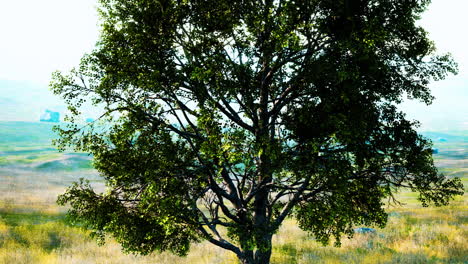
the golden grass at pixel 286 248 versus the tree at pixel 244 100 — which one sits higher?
the tree at pixel 244 100

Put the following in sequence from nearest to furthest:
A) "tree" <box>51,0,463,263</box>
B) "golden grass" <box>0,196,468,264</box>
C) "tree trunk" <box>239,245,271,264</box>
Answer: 1. "tree" <box>51,0,463,263</box>
2. "tree trunk" <box>239,245,271,264</box>
3. "golden grass" <box>0,196,468,264</box>

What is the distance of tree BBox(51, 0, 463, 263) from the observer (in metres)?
11.3

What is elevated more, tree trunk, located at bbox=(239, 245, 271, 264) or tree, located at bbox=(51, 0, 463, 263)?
tree, located at bbox=(51, 0, 463, 263)

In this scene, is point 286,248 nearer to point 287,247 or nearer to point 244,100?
point 287,247

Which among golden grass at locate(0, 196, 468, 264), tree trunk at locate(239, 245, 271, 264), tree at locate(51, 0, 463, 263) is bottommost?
golden grass at locate(0, 196, 468, 264)

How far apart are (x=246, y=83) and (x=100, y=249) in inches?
657

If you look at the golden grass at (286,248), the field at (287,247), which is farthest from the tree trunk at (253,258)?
the field at (287,247)

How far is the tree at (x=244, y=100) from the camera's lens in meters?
11.3

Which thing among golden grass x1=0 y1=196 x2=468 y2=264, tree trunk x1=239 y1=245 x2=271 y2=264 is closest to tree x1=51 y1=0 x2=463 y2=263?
tree trunk x1=239 y1=245 x2=271 y2=264

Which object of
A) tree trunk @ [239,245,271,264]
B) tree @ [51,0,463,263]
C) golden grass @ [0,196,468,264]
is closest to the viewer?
tree @ [51,0,463,263]

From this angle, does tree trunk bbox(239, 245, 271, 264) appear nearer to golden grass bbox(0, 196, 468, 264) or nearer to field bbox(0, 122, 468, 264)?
golden grass bbox(0, 196, 468, 264)

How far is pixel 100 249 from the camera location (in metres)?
24.0

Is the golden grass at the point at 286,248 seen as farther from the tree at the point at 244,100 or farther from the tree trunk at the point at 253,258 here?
the tree at the point at 244,100

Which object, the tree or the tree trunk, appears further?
the tree trunk
